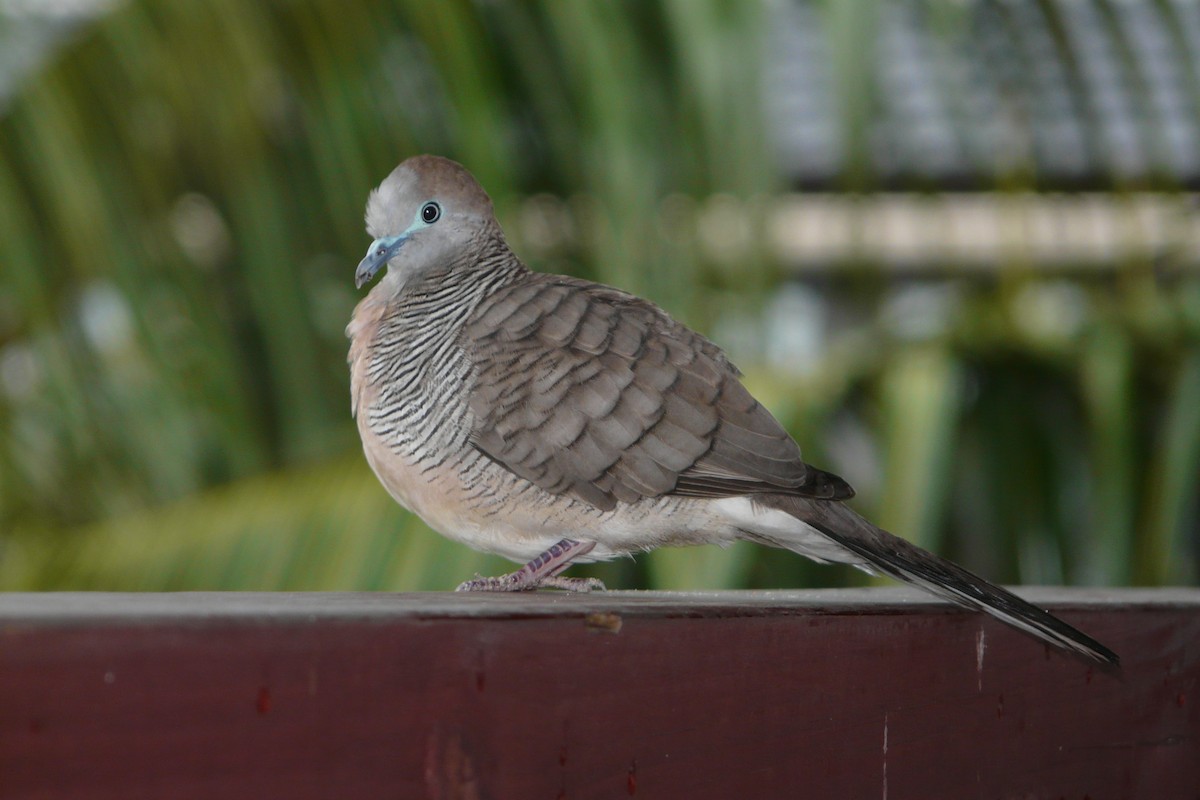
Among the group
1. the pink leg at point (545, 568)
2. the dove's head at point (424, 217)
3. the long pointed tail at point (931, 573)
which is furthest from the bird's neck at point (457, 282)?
the long pointed tail at point (931, 573)

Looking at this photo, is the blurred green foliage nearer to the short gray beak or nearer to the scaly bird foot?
the scaly bird foot

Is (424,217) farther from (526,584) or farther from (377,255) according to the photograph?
(526,584)

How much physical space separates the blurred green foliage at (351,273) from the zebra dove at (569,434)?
1.76ft

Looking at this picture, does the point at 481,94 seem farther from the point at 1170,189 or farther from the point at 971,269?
the point at 971,269

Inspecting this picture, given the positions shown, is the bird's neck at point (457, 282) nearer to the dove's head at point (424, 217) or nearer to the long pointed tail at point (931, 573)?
the dove's head at point (424, 217)

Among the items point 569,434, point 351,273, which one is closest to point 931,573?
point 569,434

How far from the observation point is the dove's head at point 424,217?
6.32 ft

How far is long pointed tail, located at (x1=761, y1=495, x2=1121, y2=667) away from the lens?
1343 millimetres

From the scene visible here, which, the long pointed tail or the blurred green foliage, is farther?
the blurred green foliage

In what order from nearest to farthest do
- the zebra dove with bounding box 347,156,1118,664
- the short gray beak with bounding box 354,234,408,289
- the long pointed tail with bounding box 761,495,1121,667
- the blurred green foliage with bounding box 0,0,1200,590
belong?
the long pointed tail with bounding box 761,495,1121,667 < the zebra dove with bounding box 347,156,1118,664 < the short gray beak with bounding box 354,234,408,289 < the blurred green foliage with bounding box 0,0,1200,590

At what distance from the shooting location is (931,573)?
1.43 metres

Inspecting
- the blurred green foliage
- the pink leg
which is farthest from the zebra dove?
the blurred green foliage

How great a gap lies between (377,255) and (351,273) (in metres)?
1.41

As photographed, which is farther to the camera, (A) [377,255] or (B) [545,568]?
(A) [377,255]
